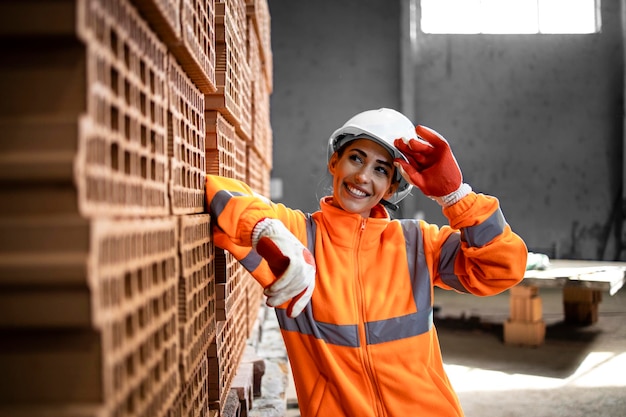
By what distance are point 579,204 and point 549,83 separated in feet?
6.73

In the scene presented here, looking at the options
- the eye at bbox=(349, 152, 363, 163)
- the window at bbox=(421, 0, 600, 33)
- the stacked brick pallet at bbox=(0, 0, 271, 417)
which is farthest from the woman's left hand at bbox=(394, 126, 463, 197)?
the window at bbox=(421, 0, 600, 33)

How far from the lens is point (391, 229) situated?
1965 millimetres

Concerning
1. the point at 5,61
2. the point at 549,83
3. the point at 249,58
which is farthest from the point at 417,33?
the point at 5,61

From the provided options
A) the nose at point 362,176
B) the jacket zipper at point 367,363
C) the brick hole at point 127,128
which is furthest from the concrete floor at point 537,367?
the brick hole at point 127,128

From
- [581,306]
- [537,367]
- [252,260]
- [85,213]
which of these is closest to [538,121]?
[581,306]

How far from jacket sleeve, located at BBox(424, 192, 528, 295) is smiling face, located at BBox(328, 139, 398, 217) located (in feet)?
0.93

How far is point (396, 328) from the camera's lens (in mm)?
1812

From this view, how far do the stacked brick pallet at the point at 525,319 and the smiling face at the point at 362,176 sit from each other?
368 cm

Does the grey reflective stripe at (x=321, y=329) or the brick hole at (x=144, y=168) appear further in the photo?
the grey reflective stripe at (x=321, y=329)

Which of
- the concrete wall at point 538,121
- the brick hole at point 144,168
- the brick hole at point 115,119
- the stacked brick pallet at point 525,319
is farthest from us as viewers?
the concrete wall at point 538,121

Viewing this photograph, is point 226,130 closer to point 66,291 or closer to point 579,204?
point 66,291

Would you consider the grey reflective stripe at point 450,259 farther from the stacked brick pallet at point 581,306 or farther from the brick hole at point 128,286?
the stacked brick pallet at point 581,306

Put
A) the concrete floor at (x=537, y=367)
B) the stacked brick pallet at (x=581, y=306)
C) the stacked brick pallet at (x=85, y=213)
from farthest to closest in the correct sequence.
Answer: the stacked brick pallet at (x=581, y=306) < the concrete floor at (x=537, y=367) < the stacked brick pallet at (x=85, y=213)

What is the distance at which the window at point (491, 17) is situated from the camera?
914 cm
